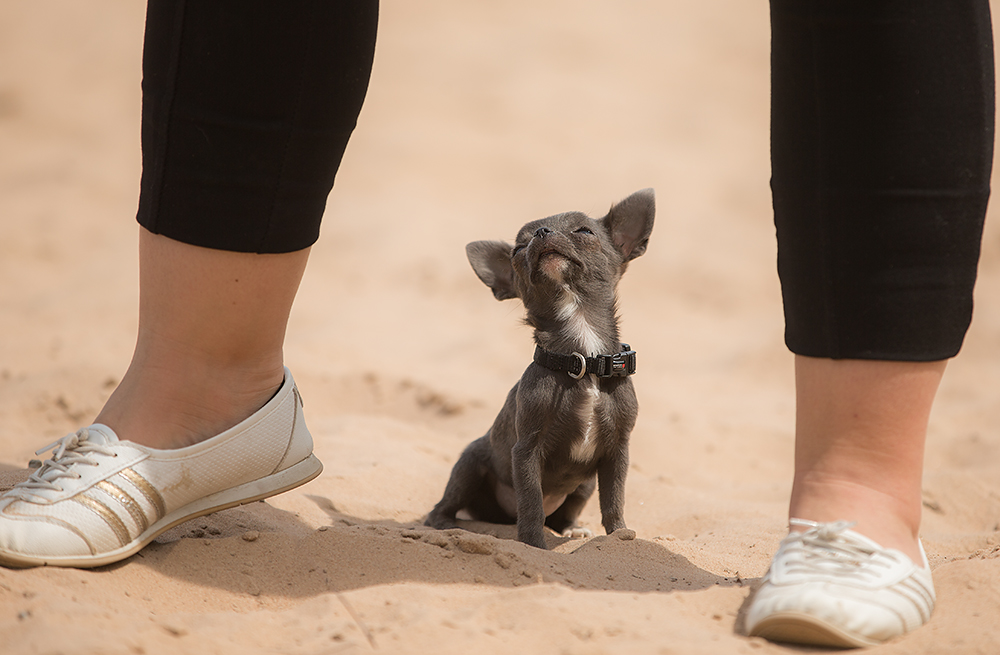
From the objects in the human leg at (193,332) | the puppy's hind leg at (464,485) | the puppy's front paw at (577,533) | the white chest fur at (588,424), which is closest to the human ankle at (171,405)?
the human leg at (193,332)

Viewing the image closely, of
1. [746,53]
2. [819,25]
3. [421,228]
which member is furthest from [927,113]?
[746,53]

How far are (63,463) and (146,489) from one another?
0.21 metres

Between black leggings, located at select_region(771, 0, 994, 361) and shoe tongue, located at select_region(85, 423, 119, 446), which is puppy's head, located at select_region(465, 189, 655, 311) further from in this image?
shoe tongue, located at select_region(85, 423, 119, 446)

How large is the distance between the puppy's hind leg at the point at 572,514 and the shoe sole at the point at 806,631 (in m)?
1.69

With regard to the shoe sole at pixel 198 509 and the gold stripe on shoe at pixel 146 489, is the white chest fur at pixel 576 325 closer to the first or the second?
the shoe sole at pixel 198 509

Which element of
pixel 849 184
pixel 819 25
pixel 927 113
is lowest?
pixel 849 184

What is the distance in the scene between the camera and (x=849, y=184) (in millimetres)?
1692

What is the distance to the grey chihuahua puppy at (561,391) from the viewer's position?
2869 mm

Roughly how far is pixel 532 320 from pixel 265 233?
137cm

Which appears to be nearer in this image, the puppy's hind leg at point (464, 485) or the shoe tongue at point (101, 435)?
the shoe tongue at point (101, 435)

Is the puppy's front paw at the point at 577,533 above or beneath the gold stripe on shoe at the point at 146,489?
beneath

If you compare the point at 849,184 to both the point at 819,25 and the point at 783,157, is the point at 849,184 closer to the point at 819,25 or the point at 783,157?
the point at 783,157

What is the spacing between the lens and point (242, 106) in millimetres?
1946

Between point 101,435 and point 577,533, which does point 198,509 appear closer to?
point 101,435
